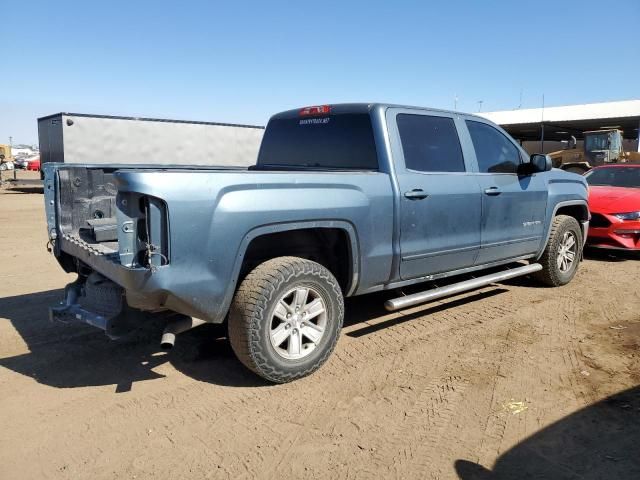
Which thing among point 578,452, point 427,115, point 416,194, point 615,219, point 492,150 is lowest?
point 578,452

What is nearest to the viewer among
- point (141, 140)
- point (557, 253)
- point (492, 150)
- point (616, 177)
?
point (492, 150)

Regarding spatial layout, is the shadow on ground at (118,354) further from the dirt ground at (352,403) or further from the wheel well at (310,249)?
the wheel well at (310,249)

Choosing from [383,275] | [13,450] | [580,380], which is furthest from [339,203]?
[13,450]

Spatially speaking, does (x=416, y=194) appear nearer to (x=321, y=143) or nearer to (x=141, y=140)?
(x=321, y=143)

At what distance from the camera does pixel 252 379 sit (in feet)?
12.4

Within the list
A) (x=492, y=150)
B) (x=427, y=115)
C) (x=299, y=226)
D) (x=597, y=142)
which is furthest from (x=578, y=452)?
(x=597, y=142)

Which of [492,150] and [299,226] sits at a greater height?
[492,150]

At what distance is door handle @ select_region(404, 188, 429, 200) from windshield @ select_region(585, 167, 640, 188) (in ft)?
21.2

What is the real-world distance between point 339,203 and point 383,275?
781mm

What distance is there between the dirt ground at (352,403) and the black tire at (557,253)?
93 centimetres

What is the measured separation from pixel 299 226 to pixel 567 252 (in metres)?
4.21

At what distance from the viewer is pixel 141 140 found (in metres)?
17.0

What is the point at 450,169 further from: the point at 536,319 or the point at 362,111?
the point at 536,319

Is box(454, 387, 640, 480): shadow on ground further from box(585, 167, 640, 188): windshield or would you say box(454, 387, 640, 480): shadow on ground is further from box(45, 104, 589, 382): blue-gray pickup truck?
box(585, 167, 640, 188): windshield
